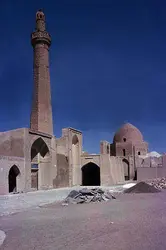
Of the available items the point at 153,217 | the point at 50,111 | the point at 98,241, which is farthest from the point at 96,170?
the point at 98,241

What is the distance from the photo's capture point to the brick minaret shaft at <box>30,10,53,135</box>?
33188mm

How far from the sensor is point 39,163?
29.5 metres

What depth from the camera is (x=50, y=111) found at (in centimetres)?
3447

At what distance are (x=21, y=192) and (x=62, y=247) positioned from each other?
1855 centimetres

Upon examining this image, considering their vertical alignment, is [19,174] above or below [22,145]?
below

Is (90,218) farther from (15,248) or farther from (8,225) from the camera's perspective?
(15,248)

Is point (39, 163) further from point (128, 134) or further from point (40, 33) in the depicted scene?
point (128, 134)

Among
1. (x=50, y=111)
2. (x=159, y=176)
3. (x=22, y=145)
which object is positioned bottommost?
(x=159, y=176)

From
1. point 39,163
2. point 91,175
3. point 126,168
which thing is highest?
point 39,163

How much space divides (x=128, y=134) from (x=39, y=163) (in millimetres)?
23629

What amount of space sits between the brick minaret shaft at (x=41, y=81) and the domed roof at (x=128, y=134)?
19.0m

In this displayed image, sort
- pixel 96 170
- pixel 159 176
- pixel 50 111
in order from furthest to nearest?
pixel 96 170 → pixel 159 176 → pixel 50 111

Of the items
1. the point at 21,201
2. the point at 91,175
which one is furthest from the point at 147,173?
the point at 21,201

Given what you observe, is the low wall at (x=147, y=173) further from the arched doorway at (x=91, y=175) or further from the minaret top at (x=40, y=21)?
the minaret top at (x=40, y=21)
